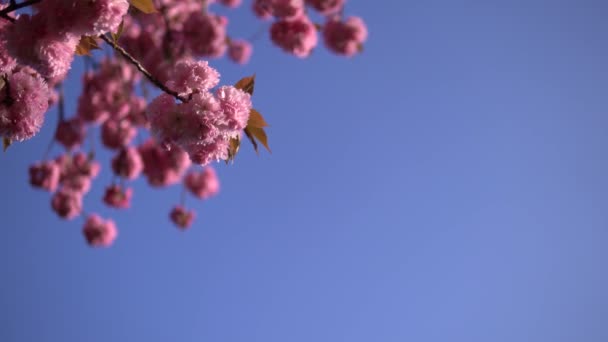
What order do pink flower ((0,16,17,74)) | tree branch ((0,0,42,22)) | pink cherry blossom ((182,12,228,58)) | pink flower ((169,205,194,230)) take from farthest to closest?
Answer: 1. pink flower ((169,205,194,230))
2. pink cherry blossom ((182,12,228,58))
3. pink flower ((0,16,17,74))
4. tree branch ((0,0,42,22))

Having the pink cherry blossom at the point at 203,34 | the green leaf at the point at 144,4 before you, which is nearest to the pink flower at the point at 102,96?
the pink cherry blossom at the point at 203,34

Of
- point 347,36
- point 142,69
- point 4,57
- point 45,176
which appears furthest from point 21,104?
point 45,176

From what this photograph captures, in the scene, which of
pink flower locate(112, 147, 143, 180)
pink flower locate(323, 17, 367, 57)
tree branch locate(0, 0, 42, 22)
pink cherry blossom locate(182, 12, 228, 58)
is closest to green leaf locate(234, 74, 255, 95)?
tree branch locate(0, 0, 42, 22)

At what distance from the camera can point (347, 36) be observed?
4.34m

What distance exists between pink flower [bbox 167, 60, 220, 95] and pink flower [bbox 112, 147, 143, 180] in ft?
10.6

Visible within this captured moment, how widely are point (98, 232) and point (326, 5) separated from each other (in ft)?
13.1

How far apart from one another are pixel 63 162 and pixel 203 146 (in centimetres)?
437

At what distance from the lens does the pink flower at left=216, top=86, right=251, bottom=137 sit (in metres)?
1.15

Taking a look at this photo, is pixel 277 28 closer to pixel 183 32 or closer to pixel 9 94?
pixel 183 32

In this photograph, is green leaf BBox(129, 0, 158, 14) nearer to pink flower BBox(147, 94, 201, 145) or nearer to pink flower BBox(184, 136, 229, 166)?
pink flower BBox(147, 94, 201, 145)

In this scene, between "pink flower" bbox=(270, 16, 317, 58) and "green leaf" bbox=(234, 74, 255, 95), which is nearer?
"green leaf" bbox=(234, 74, 255, 95)

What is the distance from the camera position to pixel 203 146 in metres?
1.22

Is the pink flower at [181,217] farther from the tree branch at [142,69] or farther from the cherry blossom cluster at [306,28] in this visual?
the tree branch at [142,69]

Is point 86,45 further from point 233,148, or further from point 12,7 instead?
point 233,148
